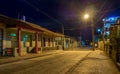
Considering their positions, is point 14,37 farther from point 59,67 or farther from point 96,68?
point 96,68

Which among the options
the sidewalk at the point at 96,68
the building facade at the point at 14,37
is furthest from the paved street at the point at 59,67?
the building facade at the point at 14,37

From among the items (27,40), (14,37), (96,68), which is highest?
(14,37)

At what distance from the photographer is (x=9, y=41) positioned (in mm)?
23234

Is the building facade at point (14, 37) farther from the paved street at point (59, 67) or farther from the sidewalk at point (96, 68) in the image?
the sidewalk at point (96, 68)

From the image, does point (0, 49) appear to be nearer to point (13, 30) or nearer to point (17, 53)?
point (17, 53)

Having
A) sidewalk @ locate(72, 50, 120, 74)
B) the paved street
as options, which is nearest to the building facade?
the paved street

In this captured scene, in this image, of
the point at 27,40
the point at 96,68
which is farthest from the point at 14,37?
the point at 96,68

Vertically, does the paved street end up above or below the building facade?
below

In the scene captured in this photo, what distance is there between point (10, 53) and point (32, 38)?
9515mm

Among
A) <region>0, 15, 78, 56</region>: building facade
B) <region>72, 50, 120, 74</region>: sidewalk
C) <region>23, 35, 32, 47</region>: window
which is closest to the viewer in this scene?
<region>72, 50, 120, 74</region>: sidewalk

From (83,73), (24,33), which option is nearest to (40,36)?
(24,33)

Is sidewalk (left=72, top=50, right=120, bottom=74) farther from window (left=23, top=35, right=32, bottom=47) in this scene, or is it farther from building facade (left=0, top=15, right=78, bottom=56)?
window (left=23, top=35, right=32, bottom=47)

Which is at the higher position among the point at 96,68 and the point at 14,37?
the point at 14,37

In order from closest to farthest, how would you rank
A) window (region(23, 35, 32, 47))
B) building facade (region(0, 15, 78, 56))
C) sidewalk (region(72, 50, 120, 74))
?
sidewalk (region(72, 50, 120, 74))
building facade (region(0, 15, 78, 56))
window (region(23, 35, 32, 47))
